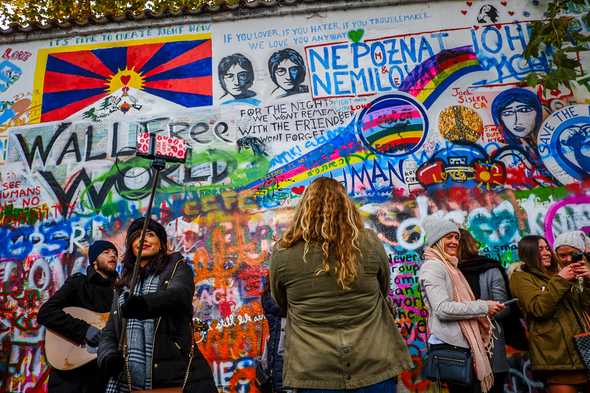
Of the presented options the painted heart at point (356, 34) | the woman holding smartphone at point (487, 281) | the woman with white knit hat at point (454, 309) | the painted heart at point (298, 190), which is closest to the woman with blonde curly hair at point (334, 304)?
the woman with white knit hat at point (454, 309)

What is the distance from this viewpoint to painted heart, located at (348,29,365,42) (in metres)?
6.59

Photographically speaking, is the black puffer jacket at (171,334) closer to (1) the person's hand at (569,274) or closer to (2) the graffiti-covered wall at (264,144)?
(2) the graffiti-covered wall at (264,144)

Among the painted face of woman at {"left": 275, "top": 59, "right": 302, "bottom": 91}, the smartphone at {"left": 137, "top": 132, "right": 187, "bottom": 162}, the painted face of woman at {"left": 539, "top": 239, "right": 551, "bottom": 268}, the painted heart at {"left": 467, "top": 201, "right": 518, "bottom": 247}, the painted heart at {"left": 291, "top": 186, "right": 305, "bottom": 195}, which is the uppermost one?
the painted face of woman at {"left": 275, "top": 59, "right": 302, "bottom": 91}

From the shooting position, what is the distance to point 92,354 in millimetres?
4016

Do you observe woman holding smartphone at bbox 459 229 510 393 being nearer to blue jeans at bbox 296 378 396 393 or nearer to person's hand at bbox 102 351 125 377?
blue jeans at bbox 296 378 396 393

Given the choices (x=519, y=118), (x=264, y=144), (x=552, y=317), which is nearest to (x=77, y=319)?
(x=264, y=144)

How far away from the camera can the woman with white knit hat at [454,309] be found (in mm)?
3578

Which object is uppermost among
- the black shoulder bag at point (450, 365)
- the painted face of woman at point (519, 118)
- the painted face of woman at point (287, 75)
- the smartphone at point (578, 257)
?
the painted face of woman at point (287, 75)

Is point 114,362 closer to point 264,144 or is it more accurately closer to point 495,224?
point 264,144

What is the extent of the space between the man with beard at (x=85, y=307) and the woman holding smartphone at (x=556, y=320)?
3.36 meters

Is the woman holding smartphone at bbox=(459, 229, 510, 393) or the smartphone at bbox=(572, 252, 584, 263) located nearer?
the smartphone at bbox=(572, 252, 584, 263)

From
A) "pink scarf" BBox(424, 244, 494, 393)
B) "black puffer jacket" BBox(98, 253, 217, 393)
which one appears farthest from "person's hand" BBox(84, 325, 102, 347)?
"pink scarf" BBox(424, 244, 494, 393)

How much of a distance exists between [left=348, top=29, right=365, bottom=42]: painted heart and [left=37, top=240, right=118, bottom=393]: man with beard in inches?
158

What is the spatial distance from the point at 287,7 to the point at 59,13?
6.21m
